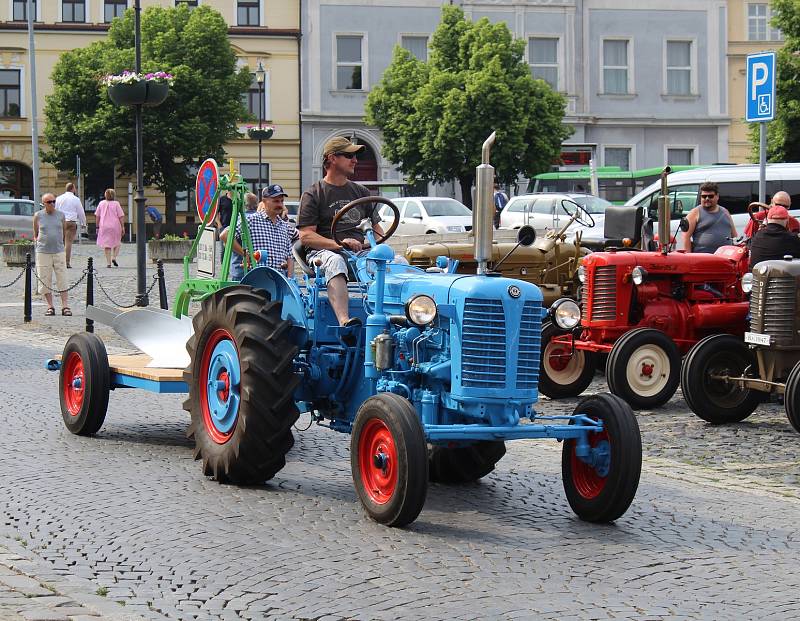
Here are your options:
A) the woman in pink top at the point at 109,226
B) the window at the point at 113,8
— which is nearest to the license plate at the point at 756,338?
the woman in pink top at the point at 109,226

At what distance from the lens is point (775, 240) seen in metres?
13.8

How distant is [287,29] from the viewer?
59812 millimetres

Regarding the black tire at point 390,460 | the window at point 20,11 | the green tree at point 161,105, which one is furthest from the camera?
the window at point 20,11

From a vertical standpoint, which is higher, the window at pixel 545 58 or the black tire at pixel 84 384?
the window at pixel 545 58

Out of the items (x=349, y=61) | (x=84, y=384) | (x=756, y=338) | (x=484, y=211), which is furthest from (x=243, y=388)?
(x=349, y=61)

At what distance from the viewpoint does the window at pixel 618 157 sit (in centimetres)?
5975

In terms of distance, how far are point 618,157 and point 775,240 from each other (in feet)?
154

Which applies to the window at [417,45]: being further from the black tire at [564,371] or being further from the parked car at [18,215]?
the black tire at [564,371]

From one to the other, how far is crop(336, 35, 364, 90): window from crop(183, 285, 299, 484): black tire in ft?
167

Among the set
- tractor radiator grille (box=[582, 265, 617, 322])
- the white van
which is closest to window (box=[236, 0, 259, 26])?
the white van

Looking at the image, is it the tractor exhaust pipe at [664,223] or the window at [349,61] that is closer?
the tractor exhaust pipe at [664,223]

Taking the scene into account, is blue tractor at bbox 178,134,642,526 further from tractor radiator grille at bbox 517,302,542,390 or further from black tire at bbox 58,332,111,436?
black tire at bbox 58,332,111,436

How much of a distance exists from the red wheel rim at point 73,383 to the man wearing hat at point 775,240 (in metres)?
6.46

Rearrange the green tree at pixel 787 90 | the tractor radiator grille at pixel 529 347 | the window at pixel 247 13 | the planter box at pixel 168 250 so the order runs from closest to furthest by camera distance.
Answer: the tractor radiator grille at pixel 529 347, the planter box at pixel 168 250, the green tree at pixel 787 90, the window at pixel 247 13
